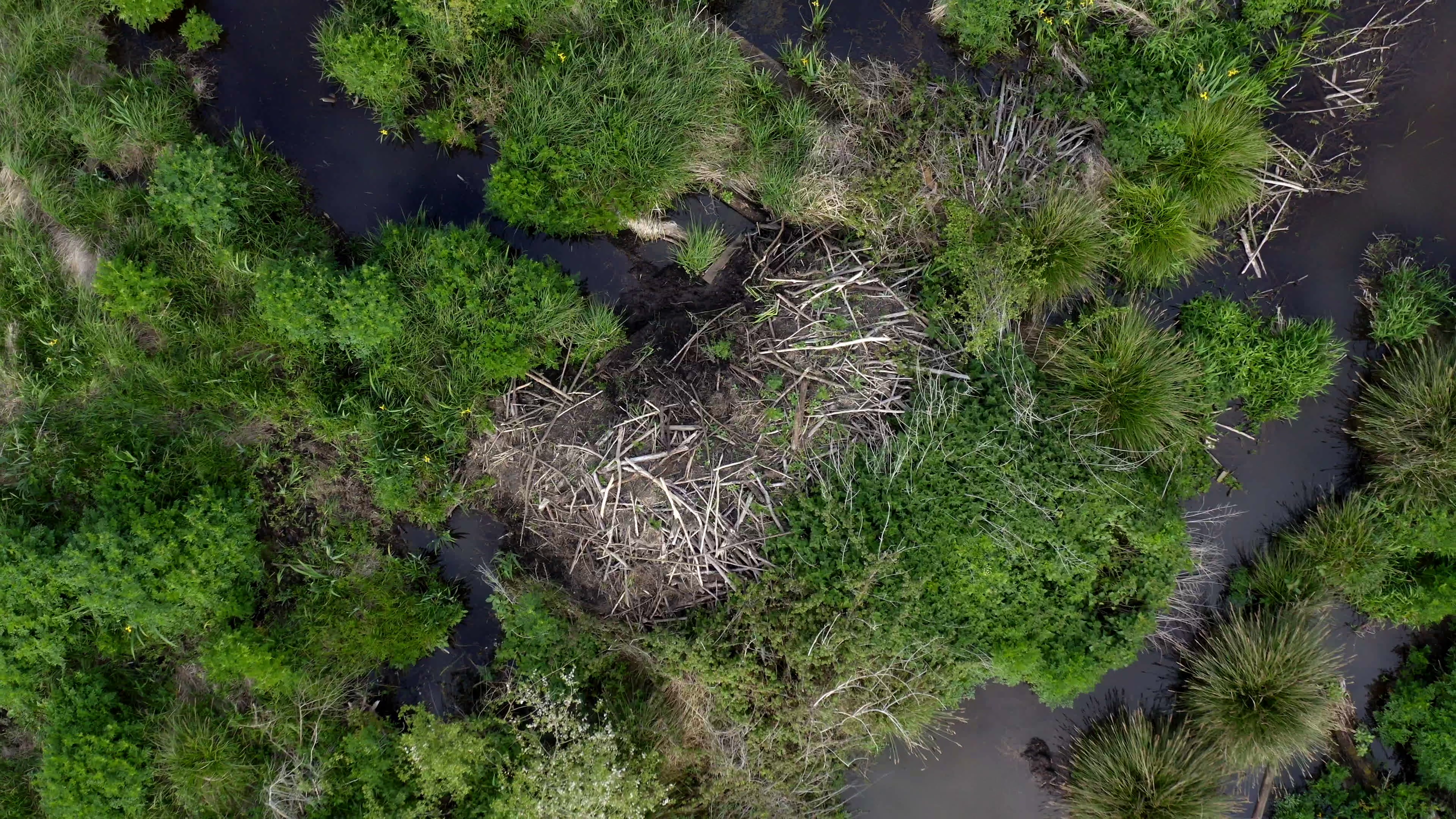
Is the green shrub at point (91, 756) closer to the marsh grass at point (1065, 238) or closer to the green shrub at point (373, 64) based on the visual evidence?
the green shrub at point (373, 64)

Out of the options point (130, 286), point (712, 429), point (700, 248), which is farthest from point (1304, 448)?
point (130, 286)

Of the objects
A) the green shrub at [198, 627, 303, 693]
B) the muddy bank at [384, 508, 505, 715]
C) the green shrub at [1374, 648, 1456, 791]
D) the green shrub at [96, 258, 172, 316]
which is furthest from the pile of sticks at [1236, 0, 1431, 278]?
the green shrub at [96, 258, 172, 316]

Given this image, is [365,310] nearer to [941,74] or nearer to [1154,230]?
[941,74]

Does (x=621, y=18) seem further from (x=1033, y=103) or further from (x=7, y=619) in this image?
(x=7, y=619)

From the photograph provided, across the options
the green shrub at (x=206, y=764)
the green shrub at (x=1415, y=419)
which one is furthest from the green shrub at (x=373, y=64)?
the green shrub at (x=1415, y=419)

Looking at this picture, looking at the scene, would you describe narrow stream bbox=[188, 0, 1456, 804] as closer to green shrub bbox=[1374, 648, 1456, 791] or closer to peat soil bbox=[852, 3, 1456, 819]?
peat soil bbox=[852, 3, 1456, 819]

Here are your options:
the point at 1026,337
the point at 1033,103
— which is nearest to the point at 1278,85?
the point at 1033,103
